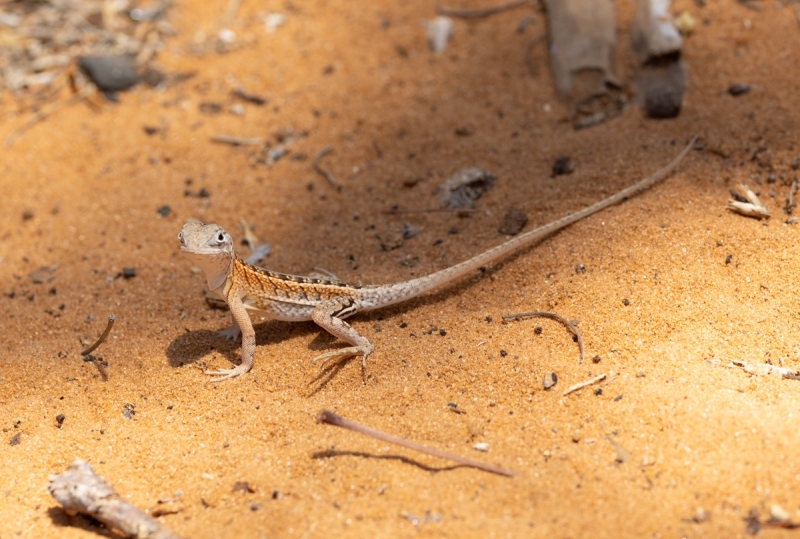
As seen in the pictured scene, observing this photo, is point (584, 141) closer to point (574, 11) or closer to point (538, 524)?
point (574, 11)

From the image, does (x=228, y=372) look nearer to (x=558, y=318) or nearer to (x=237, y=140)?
(x=558, y=318)

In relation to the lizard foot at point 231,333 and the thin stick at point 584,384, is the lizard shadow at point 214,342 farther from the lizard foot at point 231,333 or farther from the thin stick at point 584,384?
the thin stick at point 584,384

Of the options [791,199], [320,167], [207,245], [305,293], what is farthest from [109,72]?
[791,199]

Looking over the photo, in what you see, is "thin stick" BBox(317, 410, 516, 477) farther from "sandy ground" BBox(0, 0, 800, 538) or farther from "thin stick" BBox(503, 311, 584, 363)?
"thin stick" BBox(503, 311, 584, 363)

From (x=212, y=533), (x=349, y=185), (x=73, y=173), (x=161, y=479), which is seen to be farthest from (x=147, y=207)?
(x=212, y=533)

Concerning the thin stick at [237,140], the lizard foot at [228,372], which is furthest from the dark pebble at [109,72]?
the lizard foot at [228,372]

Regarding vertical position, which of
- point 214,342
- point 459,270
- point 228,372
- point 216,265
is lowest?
point 214,342

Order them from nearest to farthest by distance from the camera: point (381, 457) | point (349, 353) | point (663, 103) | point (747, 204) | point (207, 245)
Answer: point (381, 457) → point (207, 245) → point (349, 353) → point (747, 204) → point (663, 103)

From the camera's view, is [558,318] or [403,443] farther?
[558,318]

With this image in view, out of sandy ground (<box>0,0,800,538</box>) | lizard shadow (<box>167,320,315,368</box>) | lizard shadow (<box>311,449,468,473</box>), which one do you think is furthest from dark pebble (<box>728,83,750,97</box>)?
lizard shadow (<box>311,449,468,473</box>)
